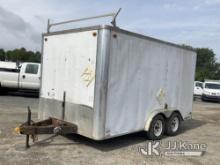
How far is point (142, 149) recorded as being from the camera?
756 centimetres

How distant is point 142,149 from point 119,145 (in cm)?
60

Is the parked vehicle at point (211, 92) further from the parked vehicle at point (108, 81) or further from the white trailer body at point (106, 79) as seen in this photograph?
the white trailer body at point (106, 79)

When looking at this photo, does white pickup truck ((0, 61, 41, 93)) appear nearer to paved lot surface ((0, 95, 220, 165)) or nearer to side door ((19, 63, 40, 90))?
side door ((19, 63, 40, 90))

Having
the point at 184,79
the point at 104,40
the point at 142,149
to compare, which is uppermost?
the point at 104,40

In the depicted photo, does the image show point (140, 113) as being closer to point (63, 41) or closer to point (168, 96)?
point (168, 96)

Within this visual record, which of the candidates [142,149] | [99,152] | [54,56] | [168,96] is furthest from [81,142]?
[168,96]

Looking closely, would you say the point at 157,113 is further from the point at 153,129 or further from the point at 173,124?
the point at 173,124

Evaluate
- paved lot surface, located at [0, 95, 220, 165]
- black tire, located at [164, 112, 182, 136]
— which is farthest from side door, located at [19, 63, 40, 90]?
black tire, located at [164, 112, 182, 136]

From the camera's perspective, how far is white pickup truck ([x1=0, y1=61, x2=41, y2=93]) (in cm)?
1692

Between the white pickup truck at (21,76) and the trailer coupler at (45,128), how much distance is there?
9.60 metres

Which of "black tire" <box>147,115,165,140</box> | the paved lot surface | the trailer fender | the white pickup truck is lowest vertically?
the paved lot surface

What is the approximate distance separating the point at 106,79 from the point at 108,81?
88 millimetres

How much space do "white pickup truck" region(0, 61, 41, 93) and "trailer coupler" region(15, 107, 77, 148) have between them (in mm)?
9605

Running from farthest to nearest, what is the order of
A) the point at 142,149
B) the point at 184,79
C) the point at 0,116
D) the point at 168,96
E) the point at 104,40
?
the point at 0,116, the point at 184,79, the point at 168,96, the point at 142,149, the point at 104,40
